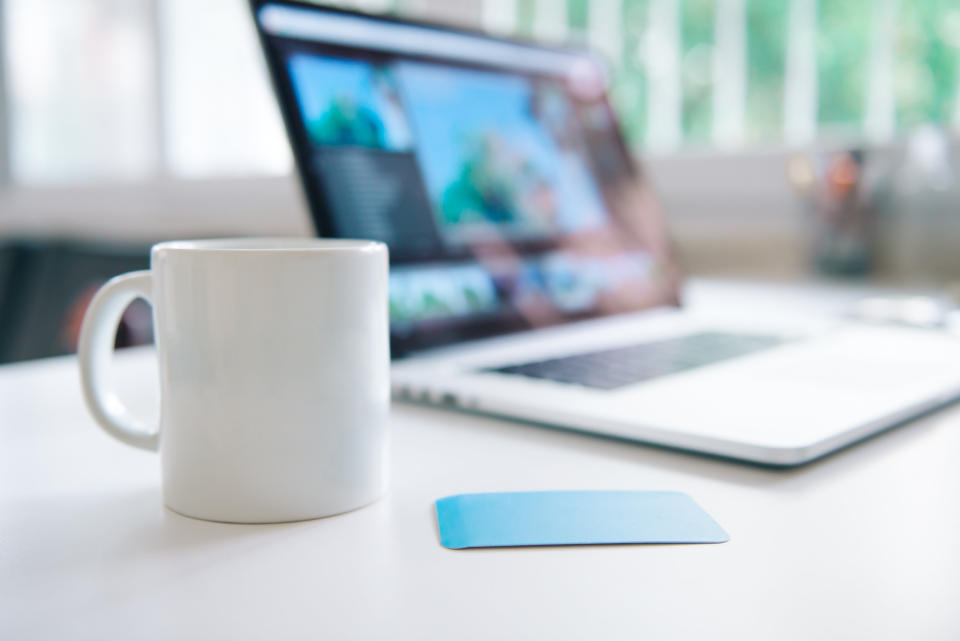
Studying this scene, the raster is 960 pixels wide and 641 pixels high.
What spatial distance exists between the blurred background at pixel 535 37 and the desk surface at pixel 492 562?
0.71m

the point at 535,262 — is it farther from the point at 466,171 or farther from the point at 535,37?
the point at 535,37

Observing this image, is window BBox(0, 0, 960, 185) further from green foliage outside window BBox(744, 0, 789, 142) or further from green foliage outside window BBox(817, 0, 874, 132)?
green foliage outside window BBox(744, 0, 789, 142)

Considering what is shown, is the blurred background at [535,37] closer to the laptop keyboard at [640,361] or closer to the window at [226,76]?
the window at [226,76]

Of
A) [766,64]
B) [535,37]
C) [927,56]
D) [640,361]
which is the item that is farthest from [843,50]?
[640,361]

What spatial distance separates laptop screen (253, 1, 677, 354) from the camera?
25.5 inches

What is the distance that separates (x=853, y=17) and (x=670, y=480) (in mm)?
3274

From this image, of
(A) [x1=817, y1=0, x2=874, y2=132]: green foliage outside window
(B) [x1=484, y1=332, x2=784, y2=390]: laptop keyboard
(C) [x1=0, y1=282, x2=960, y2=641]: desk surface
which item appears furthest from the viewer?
(A) [x1=817, y1=0, x2=874, y2=132]: green foliage outside window

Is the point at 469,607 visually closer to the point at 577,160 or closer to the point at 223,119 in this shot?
the point at 577,160

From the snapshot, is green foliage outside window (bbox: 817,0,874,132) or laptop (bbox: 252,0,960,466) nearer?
laptop (bbox: 252,0,960,466)

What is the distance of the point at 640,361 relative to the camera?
599 mm

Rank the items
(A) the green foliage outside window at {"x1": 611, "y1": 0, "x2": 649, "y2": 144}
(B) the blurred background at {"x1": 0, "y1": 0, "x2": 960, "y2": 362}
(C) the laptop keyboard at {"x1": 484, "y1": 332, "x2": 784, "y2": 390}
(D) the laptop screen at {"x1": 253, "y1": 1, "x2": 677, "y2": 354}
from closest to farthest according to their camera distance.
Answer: (C) the laptop keyboard at {"x1": 484, "y1": 332, "x2": 784, "y2": 390} < (D) the laptop screen at {"x1": 253, "y1": 1, "x2": 677, "y2": 354} < (B) the blurred background at {"x1": 0, "y1": 0, "x2": 960, "y2": 362} < (A) the green foliage outside window at {"x1": 611, "y1": 0, "x2": 649, "y2": 144}

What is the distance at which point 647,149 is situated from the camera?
182cm

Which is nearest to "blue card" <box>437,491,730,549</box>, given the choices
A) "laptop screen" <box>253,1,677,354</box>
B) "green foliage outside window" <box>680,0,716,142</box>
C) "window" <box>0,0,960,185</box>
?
"laptop screen" <box>253,1,677,354</box>

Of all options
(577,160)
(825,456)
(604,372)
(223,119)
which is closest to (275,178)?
(223,119)
